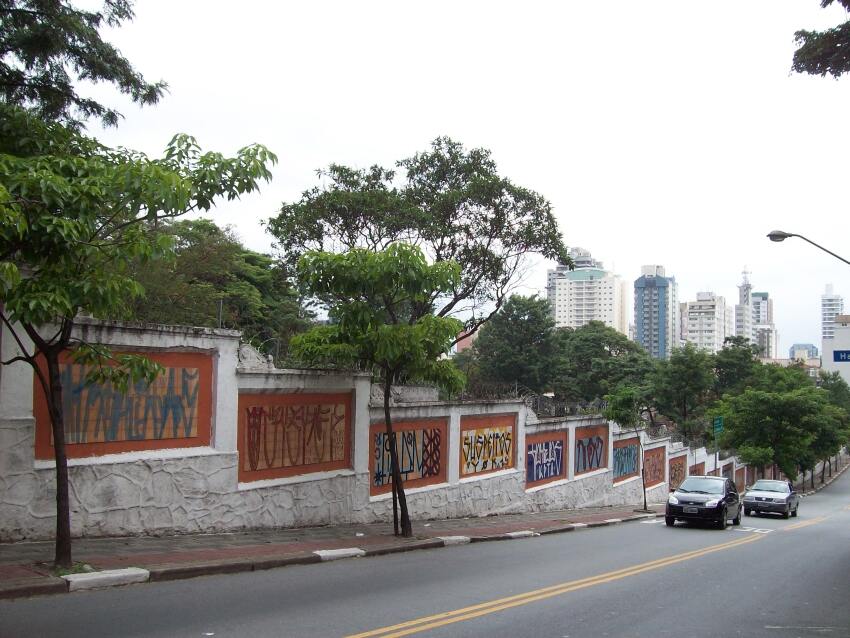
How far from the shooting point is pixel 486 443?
67.7ft

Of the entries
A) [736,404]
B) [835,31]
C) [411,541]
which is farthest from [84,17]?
[736,404]

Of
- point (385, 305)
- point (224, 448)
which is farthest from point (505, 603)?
point (385, 305)

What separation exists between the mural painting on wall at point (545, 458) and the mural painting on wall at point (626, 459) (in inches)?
214

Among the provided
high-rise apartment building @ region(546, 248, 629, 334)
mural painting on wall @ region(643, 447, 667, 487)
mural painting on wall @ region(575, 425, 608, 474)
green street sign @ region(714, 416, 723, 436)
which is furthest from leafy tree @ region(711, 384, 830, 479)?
high-rise apartment building @ region(546, 248, 629, 334)

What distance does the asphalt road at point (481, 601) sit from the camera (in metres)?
7.16

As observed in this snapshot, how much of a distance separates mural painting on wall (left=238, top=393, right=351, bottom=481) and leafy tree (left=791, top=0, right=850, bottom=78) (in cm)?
991

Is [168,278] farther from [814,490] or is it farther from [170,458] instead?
[814,490]

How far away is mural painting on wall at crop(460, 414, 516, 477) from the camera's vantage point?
1959cm

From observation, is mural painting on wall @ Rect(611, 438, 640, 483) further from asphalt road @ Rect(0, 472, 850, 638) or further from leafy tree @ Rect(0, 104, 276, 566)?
leafy tree @ Rect(0, 104, 276, 566)

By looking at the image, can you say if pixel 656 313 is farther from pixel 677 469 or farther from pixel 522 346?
pixel 677 469

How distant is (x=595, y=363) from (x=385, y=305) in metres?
58.0

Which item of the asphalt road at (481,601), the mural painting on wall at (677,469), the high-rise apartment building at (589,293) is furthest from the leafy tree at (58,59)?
the high-rise apartment building at (589,293)

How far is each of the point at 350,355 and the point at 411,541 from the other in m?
3.46

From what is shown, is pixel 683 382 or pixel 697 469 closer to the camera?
pixel 697 469
